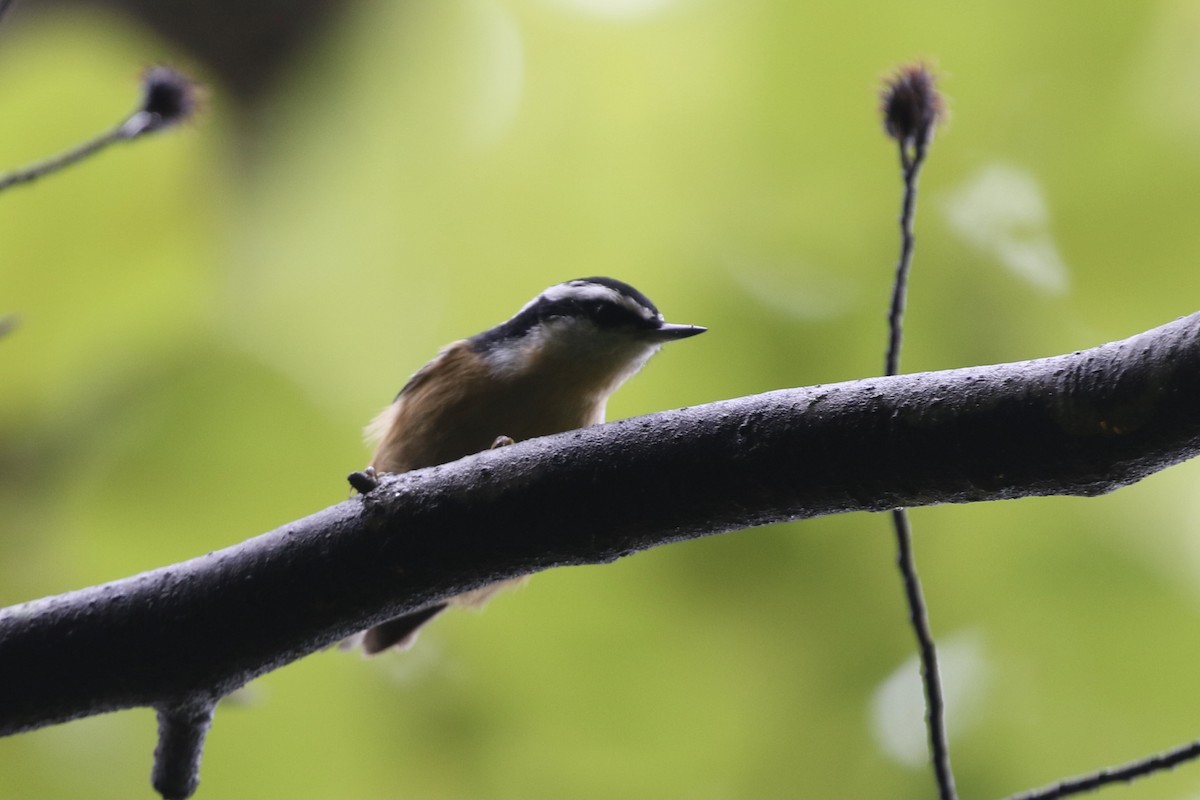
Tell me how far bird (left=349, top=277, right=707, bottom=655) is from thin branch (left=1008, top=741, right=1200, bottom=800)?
848 mm

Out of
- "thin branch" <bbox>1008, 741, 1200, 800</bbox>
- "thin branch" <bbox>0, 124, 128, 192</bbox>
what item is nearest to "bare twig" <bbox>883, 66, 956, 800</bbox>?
"thin branch" <bbox>1008, 741, 1200, 800</bbox>

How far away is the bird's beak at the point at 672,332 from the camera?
1690mm

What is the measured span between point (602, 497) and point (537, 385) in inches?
29.1

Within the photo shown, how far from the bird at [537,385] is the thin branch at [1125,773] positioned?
2.78ft

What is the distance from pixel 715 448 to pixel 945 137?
1.77 meters

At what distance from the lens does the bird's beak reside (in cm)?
169

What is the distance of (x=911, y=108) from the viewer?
1.41 meters

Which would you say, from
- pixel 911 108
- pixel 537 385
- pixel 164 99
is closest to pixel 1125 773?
pixel 911 108

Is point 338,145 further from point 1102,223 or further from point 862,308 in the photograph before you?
point 1102,223

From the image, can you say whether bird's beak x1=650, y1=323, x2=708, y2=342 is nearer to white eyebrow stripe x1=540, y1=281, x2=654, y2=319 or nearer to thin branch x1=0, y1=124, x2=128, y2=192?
white eyebrow stripe x1=540, y1=281, x2=654, y2=319

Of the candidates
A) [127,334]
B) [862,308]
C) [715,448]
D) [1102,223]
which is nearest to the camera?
[715,448]

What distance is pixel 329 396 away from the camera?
9.03ft

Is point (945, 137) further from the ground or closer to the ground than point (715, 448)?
further from the ground

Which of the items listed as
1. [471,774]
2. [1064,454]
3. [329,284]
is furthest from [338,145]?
[1064,454]
